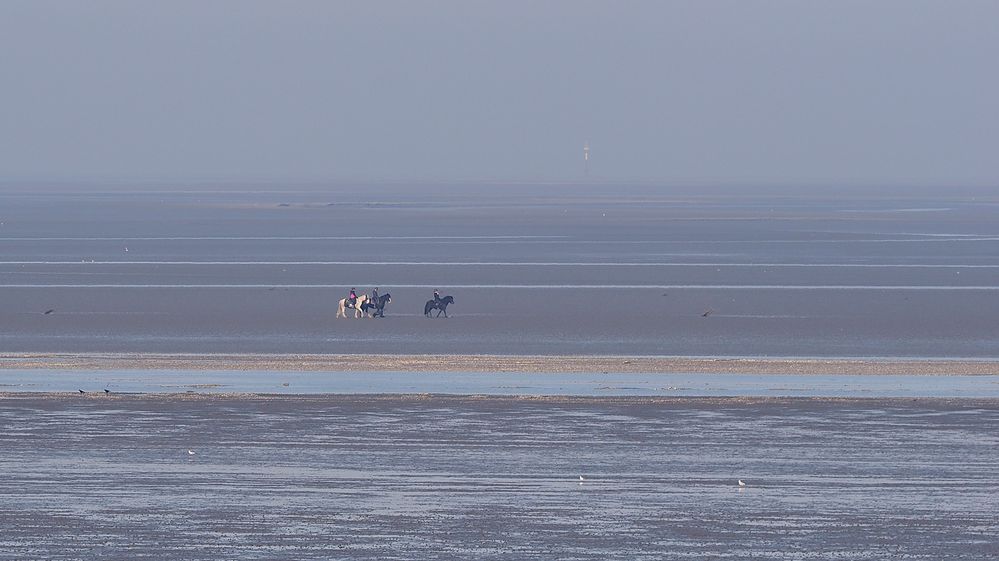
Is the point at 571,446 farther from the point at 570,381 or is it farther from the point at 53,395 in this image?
the point at 53,395

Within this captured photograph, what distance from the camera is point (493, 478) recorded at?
1541cm

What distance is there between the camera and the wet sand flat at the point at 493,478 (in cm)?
1284

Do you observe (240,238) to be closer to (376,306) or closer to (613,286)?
(613,286)

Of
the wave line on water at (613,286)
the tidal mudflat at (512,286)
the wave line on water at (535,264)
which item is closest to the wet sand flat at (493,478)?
the tidal mudflat at (512,286)

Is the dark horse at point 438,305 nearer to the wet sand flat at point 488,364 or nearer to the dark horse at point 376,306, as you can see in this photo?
the dark horse at point 376,306

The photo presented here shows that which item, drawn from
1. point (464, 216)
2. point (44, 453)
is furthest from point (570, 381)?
point (464, 216)

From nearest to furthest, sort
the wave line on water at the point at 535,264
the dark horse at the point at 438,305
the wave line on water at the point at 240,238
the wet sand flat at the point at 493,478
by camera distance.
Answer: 1. the wet sand flat at the point at 493,478
2. the dark horse at the point at 438,305
3. the wave line on water at the point at 535,264
4. the wave line on water at the point at 240,238

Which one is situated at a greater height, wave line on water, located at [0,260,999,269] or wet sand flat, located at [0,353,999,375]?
wave line on water, located at [0,260,999,269]

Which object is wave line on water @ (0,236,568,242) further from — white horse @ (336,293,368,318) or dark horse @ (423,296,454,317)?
dark horse @ (423,296,454,317)

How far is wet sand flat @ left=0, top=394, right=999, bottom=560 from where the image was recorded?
42.1 feet

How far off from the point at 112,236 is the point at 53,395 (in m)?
48.1

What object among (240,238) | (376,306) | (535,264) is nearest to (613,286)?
(535,264)

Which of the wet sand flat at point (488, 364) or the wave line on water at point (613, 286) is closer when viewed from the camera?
the wet sand flat at point (488, 364)

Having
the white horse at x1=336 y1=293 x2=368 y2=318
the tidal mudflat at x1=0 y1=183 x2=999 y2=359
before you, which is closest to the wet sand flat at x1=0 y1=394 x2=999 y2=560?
the tidal mudflat at x1=0 y1=183 x2=999 y2=359
